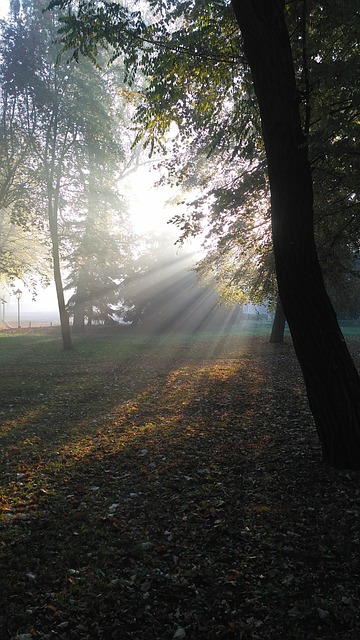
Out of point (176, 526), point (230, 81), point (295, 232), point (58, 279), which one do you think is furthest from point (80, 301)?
point (176, 526)

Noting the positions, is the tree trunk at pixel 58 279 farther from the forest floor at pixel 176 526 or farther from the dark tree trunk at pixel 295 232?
the dark tree trunk at pixel 295 232

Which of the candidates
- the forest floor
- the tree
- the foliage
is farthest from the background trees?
the tree

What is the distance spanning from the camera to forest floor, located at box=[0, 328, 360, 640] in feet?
9.37

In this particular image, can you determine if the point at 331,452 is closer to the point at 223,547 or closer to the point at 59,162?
the point at 223,547

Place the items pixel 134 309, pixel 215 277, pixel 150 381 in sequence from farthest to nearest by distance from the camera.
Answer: pixel 134 309 → pixel 215 277 → pixel 150 381

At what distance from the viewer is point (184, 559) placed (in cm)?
356

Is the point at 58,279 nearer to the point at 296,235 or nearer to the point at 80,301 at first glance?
the point at 80,301

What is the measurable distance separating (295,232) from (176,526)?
3424 mm

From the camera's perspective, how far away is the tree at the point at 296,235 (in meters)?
4.44

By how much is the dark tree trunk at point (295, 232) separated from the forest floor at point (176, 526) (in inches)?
37.7

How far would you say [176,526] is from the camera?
4.10 metres

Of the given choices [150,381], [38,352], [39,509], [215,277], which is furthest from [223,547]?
[38,352]

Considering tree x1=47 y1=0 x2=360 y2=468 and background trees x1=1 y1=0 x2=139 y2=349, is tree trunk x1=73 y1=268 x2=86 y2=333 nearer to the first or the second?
background trees x1=1 y1=0 x2=139 y2=349

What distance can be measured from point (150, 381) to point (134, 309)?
19.5 meters
